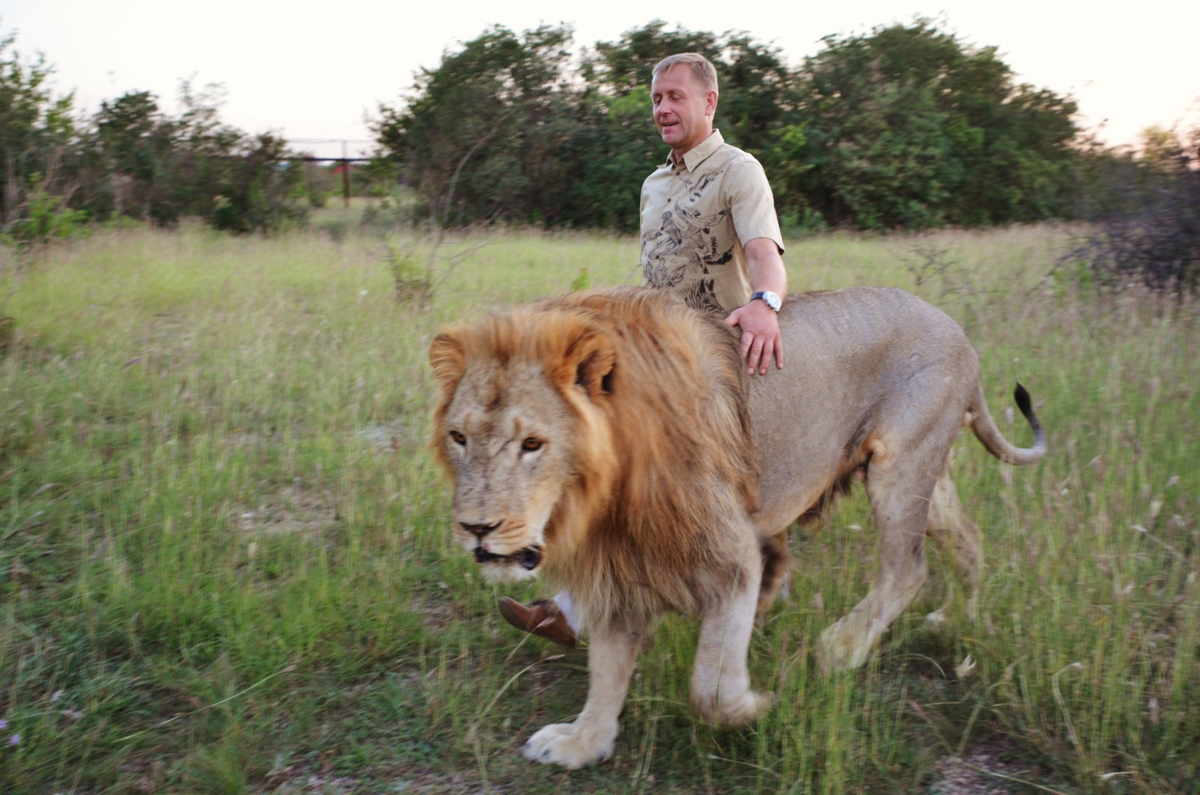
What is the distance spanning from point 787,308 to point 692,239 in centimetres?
59

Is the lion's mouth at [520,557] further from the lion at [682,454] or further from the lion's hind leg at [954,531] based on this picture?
the lion's hind leg at [954,531]

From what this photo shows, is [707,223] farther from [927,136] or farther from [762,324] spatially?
[927,136]

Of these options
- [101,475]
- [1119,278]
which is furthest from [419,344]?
[1119,278]

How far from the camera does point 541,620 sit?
336 cm

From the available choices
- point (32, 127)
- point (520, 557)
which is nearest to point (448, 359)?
point (520, 557)

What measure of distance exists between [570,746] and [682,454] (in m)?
1.01

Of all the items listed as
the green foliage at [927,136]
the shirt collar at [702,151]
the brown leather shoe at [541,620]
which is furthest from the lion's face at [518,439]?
the green foliage at [927,136]

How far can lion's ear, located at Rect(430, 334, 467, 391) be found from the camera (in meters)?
2.63

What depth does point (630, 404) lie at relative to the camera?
2.62 meters

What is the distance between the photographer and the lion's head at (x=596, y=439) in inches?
94.2

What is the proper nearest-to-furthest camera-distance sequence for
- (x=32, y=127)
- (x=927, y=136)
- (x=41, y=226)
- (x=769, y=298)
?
(x=769, y=298)
(x=41, y=226)
(x=32, y=127)
(x=927, y=136)

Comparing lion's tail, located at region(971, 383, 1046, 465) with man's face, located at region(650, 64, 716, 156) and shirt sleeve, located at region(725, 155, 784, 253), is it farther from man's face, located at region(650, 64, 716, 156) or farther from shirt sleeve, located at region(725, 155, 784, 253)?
man's face, located at region(650, 64, 716, 156)

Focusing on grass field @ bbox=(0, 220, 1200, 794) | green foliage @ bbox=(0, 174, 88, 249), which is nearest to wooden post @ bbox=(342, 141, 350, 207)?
green foliage @ bbox=(0, 174, 88, 249)

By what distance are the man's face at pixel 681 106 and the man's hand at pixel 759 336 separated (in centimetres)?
95
